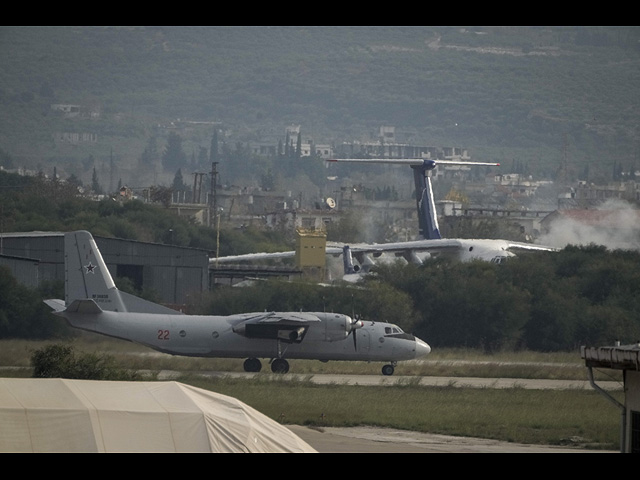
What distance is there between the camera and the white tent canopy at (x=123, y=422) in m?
12.5

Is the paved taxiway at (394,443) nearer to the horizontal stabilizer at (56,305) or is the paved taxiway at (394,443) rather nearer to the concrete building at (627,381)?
the concrete building at (627,381)

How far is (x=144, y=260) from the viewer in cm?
6091

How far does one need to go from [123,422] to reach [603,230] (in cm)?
10087

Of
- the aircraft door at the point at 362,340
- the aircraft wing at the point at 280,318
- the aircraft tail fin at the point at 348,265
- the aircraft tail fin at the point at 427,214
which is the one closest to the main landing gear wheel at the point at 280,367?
the aircraft wing at the point at 280,318

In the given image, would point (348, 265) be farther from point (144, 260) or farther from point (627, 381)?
point (627, 381)

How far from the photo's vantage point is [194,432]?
42.9 feet

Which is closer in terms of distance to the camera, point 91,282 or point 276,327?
point 276,327

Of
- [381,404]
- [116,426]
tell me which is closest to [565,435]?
[381,404]

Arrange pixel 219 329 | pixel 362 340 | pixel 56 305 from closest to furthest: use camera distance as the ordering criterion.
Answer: pixel 219 329, pixel 56 305, pixel 362 340

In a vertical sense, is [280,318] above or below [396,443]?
above

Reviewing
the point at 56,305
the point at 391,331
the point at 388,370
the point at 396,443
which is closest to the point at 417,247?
the point at 391,331

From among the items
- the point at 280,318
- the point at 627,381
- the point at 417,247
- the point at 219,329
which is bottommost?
the point at 219,329

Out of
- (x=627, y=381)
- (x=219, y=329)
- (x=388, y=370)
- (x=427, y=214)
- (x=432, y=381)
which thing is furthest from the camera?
(x=427, y=214)
